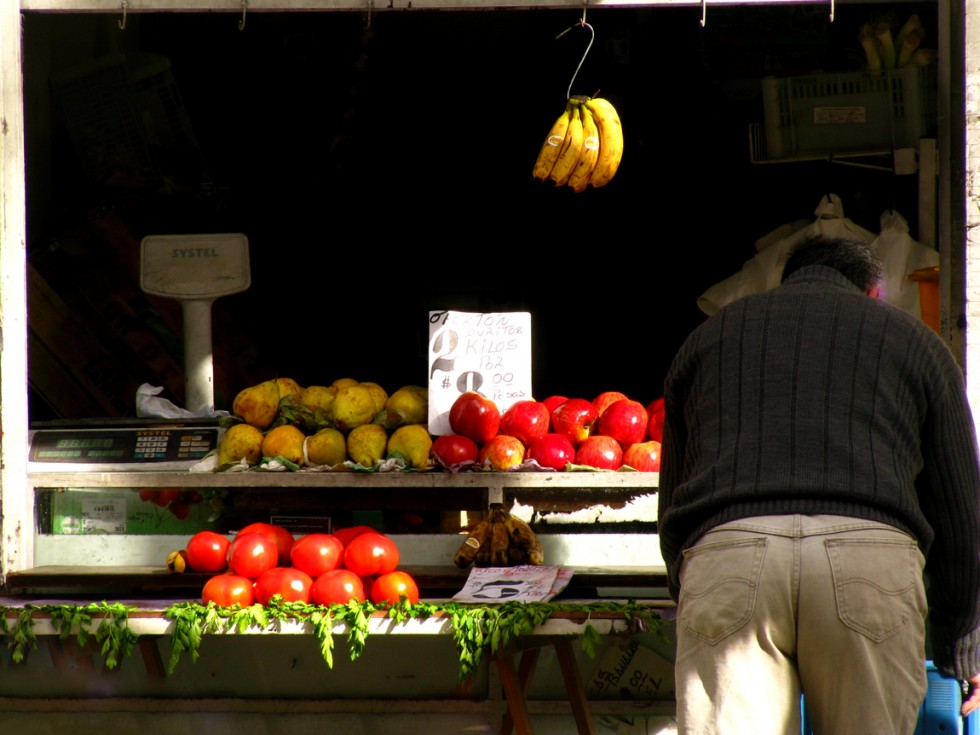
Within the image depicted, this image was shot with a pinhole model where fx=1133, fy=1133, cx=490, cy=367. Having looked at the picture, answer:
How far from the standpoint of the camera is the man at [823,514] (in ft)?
9.02

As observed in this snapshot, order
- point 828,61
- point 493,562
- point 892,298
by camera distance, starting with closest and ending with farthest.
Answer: point 493,562 → point 892,298 → point 828,61

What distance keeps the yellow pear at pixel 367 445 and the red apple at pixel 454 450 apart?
236 mm

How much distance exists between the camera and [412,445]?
15.3 ft

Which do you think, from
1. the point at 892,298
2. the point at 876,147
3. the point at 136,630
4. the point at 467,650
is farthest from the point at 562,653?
the point at 876,147

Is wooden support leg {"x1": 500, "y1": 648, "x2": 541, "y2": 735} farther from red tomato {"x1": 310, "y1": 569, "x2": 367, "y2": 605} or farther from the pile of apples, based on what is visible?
the pile of apples

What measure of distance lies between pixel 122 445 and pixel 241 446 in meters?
0.53

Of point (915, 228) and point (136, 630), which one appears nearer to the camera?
point (136, 630)

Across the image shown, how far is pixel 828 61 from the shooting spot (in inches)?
249

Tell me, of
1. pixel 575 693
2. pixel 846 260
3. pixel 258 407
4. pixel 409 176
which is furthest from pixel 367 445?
pixel 409 176

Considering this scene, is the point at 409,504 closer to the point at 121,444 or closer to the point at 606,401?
the point at 606,401

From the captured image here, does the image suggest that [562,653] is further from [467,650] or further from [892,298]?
[892,298]

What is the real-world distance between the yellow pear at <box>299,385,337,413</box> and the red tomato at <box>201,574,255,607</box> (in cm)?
105

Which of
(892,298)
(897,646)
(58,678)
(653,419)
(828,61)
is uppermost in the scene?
(828,61)

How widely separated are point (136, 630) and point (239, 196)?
429 cm
